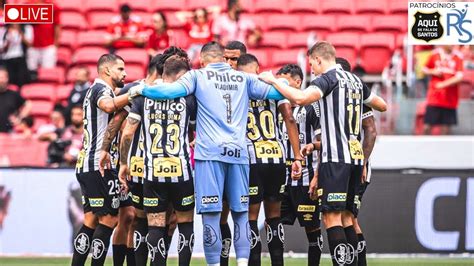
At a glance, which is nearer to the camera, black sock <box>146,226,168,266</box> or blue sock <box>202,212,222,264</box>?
blue sock <box>202,212,222,264</box>

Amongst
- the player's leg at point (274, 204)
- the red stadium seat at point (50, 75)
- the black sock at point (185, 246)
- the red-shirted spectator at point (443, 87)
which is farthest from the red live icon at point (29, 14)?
the red stadium seat at point (50, 75)

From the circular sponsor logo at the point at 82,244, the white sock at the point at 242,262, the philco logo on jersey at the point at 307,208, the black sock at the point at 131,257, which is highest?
the philco logo on jersey at the point at 307,208

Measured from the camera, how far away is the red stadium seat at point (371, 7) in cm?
2184

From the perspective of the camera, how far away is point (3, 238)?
17.0m

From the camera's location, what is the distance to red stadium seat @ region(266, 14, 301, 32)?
867 inches

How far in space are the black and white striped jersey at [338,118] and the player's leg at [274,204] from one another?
2.49ft

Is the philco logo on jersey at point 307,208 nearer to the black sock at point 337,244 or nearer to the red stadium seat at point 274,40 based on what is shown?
the black sock at point 337,244

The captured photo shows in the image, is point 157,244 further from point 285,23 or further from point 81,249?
point 285,23

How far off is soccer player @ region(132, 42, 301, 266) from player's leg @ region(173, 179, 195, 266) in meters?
0.18

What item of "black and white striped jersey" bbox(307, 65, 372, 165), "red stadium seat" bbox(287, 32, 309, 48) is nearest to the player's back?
"black and white striped jersey" bbox(307, 65, 372, 165)

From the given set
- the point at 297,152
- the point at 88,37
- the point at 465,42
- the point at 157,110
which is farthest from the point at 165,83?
the point at 88,37

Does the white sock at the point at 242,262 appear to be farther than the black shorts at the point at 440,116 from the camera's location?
No

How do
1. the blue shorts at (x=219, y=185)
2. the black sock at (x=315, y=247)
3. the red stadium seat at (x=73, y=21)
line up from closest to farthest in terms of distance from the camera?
the blue shorts at (x=219, y=185) < the black sock at (x=315, y=247) < the red stadium seat at (x=73, y=21)

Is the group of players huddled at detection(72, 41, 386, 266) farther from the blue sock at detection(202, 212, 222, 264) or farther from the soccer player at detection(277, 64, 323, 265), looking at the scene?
the soccer player at detection(277, 64, 323, 265)
